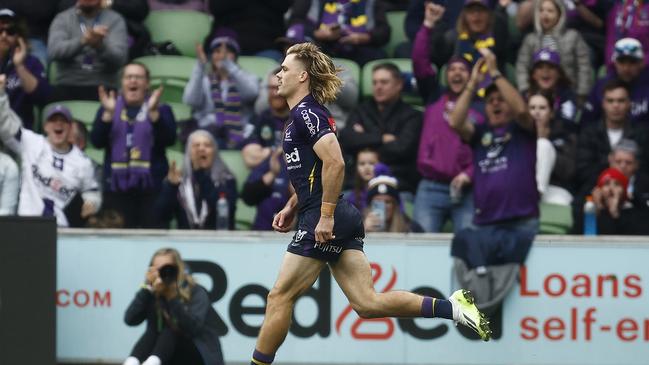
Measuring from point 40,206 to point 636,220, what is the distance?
5223mm

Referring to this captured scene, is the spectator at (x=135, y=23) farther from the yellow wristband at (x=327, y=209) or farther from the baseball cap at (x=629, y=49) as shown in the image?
the yellow wristband at (x=327, y=209)

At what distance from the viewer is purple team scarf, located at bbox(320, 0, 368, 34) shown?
1411 centimetres

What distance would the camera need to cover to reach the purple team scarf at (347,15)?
46.3 ft

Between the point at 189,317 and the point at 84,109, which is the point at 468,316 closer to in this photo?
the point at 189,317

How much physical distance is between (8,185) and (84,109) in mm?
1598

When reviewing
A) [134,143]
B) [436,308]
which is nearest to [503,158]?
[134,143]

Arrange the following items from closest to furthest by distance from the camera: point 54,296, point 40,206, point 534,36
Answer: point 54,296 < point 40,206 < point 534,36

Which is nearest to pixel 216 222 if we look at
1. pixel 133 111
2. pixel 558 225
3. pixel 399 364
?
pixel 133 111

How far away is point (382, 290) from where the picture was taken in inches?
469

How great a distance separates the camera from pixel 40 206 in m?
12.5

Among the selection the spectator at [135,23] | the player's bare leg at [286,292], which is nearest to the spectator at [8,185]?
the spectator at [135,23]

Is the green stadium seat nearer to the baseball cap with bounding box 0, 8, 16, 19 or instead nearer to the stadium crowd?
the stadium crowd

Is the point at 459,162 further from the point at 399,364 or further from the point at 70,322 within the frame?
the point at 70,322

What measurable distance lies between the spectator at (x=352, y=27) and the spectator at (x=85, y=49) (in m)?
1.81
